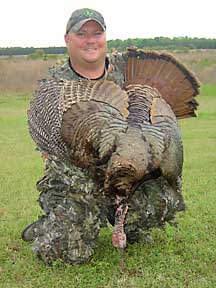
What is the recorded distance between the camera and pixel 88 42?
4.01m

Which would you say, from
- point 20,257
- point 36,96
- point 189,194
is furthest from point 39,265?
point 189,194

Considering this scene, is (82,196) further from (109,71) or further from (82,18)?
(82,18)

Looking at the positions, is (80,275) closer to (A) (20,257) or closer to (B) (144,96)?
(A) (20,257)

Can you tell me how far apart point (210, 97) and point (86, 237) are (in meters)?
17.9

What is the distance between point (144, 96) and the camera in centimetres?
364

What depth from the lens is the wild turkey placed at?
3289mm

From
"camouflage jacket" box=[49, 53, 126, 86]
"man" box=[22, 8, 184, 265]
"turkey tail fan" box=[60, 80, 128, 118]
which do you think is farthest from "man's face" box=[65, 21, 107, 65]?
"turkey tail fan" box=[60, 80, 128, 118]

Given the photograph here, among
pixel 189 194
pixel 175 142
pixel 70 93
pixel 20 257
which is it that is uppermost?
pixel 70 93

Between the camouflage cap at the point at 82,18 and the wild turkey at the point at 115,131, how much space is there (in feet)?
1.24

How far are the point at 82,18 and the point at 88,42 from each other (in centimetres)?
A: 16

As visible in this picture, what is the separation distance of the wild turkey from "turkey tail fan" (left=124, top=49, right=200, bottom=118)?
0.01 metres

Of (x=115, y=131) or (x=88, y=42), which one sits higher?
(x=88, y=42)

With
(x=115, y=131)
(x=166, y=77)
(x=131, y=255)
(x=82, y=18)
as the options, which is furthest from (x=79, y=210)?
(x=82, y=18)

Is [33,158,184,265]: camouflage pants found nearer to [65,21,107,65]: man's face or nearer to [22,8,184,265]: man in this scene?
[22,8,184,265]: man
